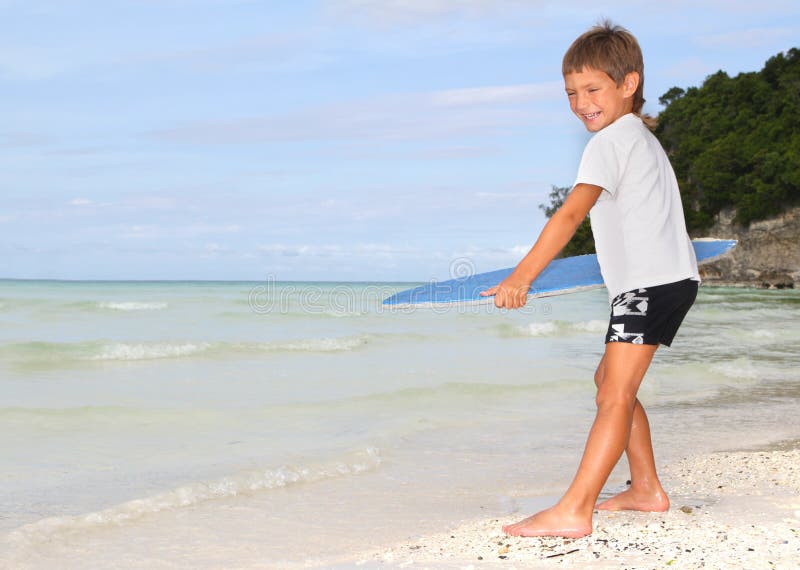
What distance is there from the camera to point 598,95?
262 cm

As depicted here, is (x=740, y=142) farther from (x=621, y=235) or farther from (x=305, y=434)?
(x=621, y=235)

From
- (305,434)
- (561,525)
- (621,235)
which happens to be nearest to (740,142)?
(305,434)

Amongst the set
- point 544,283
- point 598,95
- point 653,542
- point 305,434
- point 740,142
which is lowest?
point 305,434

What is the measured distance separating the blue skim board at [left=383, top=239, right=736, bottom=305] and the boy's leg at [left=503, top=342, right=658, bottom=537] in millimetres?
373

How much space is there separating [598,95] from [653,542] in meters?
1.56

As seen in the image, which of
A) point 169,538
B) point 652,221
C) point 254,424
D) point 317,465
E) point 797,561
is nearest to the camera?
point 797,561

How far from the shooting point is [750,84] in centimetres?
5175

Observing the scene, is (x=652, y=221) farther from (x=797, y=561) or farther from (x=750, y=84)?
(x=750, y=84)

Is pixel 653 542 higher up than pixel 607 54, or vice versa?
pixel 607 54

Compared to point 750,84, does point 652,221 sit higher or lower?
lower

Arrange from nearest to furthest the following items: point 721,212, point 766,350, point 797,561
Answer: point 797,561
point 766,350
point 721,212

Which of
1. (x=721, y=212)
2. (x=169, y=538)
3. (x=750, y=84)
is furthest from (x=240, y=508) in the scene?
(x=750, y=84)

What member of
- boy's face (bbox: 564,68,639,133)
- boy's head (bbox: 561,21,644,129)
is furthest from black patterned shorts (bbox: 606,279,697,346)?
boy's head (bbox: 561,21,644,129)

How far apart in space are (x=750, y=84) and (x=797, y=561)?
184 ft
